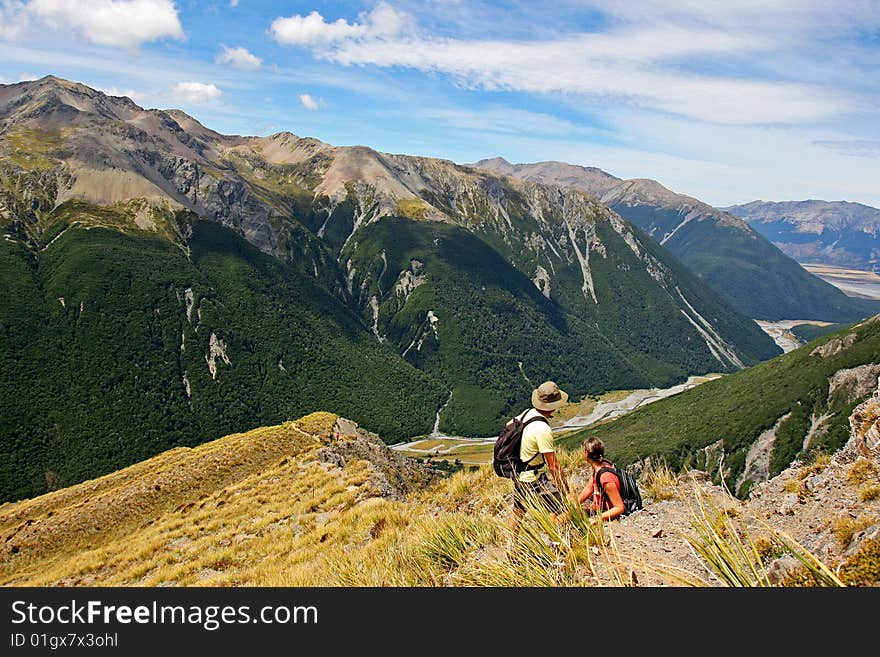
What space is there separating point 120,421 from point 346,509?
7374 inches

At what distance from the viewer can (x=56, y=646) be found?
19.6ft

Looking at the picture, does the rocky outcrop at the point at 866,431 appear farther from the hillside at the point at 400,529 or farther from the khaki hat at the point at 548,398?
the khaki hat at the point at 548,398

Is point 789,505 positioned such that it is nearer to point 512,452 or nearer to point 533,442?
point 533,442

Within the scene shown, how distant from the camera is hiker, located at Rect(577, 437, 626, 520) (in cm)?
1014

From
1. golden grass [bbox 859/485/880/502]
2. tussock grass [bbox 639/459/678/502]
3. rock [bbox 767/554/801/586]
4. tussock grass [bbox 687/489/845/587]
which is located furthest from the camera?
tussock grass [bbox 639/459/678/502]

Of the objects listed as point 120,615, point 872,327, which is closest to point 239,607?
point 120,615

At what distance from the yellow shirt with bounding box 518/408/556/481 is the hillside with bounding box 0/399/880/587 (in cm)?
136

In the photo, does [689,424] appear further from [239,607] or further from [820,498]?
[239,607]

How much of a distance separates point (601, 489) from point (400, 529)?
625 cm

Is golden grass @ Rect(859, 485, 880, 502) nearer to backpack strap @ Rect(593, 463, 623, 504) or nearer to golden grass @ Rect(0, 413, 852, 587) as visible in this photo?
golden grass @ Rect(0, 413, 852, 587)

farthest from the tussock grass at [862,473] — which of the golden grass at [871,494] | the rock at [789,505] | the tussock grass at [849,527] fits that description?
the tussock grass at [849,527]

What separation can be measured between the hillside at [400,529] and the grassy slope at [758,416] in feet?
296

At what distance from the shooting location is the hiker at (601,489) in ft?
33.3

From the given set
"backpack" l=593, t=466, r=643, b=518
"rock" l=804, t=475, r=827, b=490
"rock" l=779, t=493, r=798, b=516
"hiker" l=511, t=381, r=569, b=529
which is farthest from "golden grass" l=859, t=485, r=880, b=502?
"hiker" l=511, t=381, r=569, b=529
